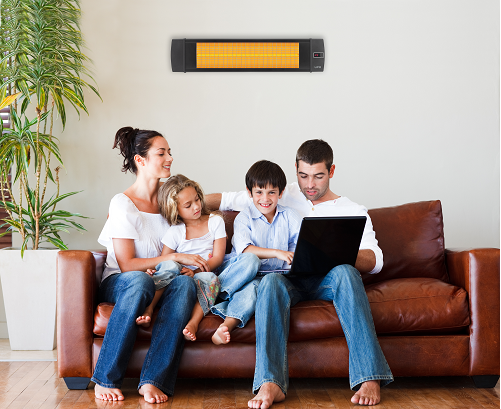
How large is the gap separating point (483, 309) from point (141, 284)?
1.35m

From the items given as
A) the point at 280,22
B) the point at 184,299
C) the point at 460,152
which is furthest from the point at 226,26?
the point at 184,299

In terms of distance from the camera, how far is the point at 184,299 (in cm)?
192

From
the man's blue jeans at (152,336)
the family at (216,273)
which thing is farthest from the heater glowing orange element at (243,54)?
the man's blue jeans at (152,336)

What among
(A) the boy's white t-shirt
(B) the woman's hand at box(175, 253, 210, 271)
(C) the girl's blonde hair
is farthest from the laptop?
(C) the girl's blonde hair

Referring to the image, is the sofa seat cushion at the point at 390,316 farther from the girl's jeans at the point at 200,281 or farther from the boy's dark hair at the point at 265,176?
the boy's dark hair at the point at 265,176

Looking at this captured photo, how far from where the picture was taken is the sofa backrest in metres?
2.37

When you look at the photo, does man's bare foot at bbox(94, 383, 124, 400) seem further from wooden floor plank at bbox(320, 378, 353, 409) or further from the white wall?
the white wall

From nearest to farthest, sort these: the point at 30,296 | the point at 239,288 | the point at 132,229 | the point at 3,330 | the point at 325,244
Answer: the point at 325,244
the point at 239,288
the point at 132,229
the point at 30,296
the point at 3,330

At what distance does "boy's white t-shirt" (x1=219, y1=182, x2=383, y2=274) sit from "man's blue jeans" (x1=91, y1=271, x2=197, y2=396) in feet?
2.29

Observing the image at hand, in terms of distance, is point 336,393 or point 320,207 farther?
point 320,207

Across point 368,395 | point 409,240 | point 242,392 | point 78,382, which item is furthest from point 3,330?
point 409,240

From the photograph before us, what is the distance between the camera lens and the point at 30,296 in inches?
109

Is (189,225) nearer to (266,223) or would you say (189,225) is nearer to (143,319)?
(266,223)

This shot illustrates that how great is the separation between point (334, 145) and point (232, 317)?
5.34 ft
